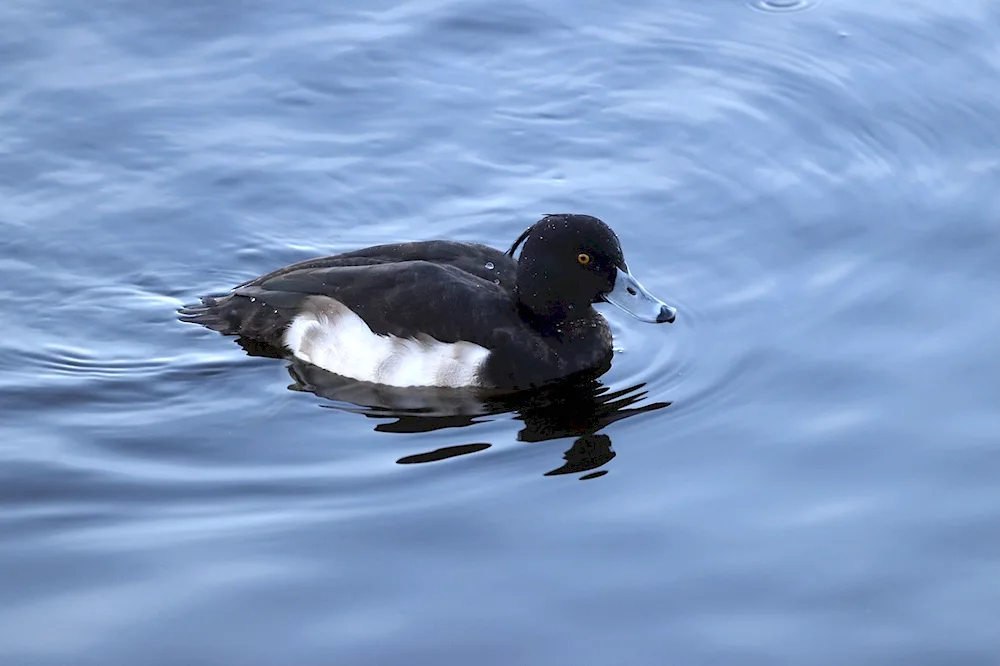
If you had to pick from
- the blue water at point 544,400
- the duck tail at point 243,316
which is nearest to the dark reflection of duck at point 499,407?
the blue water at point 544,400

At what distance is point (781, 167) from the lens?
387 inches

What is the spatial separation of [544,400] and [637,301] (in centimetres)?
77

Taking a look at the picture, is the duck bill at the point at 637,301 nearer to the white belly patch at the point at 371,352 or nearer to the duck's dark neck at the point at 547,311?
the duck's dark neck at the point at 547,311

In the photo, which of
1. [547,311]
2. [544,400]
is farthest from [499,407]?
[547,311]

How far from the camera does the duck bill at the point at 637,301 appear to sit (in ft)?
25.6

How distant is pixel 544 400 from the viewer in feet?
25.2

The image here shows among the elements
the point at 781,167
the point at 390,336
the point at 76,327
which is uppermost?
the point at 781,167

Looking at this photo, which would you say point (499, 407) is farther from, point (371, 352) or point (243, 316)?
point (243, 316)

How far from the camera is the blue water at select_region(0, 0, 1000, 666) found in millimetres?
5891

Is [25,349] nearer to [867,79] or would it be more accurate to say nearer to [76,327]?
[76,327]

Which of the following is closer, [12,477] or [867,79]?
[12,477]

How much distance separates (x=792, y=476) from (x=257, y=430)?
264cm

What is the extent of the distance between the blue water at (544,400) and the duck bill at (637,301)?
0.32 metres

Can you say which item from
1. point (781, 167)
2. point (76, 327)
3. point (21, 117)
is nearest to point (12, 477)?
point (76, 327)
